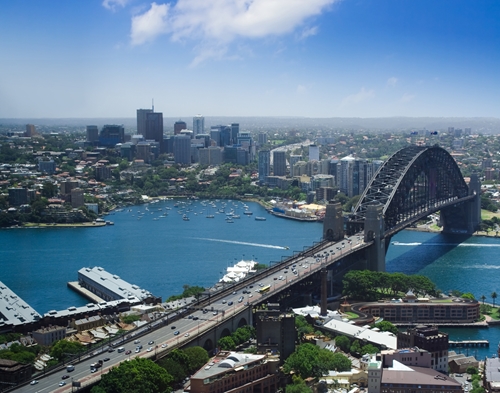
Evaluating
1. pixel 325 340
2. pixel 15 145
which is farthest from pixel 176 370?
pixel 15 145

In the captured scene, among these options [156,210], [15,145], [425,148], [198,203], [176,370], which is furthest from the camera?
[15,145]

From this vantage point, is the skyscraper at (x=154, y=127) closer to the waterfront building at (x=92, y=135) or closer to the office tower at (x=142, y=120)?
the office tower at (x=142, y=120)

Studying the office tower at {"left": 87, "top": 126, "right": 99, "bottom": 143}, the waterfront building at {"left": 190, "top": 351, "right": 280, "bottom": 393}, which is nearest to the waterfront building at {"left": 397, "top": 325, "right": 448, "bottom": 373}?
the waterfront building at {"left": 190, "top": 351, "right": 280, "bottom": 393}

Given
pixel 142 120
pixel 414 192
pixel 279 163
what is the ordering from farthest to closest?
pixel 142 120 → pixel 279 163 → pixel 414 192

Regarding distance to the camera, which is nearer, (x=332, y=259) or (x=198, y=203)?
(x=332, y=259)

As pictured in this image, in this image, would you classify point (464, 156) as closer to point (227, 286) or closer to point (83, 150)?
point (83, 150)

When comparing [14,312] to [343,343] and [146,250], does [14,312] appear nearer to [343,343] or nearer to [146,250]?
[343,343]

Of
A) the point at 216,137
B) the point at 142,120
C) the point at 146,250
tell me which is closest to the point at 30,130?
the point at 142,120

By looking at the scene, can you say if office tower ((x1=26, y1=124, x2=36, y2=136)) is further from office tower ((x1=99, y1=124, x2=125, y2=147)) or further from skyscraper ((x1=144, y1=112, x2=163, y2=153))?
skyscraper ((x1=144, y1=112, x2=163, y2=153))
